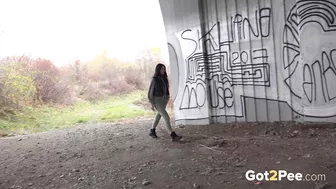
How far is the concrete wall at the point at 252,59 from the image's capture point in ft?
21.9

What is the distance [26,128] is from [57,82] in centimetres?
627

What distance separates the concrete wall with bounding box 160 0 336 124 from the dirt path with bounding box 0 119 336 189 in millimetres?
551

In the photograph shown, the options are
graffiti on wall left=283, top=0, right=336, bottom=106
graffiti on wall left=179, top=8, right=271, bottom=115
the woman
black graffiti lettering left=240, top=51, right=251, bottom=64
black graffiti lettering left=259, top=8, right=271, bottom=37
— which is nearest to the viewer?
graffiti on wall left=283, top=0, right=336, bottom=106

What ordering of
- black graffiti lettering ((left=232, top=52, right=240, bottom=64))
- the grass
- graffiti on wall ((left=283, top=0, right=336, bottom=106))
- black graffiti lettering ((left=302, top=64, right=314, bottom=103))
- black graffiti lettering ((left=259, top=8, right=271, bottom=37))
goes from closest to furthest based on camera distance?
1. graffiti on wall ((left=283, top=0, right=336, bottom=106))
2. black graffiti lettering ((left=302, top=64, right=314, bottom=103))
3. black graffiti lettering ((left=259, top=8, right=271, bottom=37))
4. black graffiti lettering ((left=232, top=52, right=240, bottom=64))
5. the grass

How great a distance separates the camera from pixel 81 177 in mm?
5215

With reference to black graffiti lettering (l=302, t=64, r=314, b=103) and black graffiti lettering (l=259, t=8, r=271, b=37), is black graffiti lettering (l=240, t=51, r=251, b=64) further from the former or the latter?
black graffiti lettering (l=302, t=64, r=314, b=103)

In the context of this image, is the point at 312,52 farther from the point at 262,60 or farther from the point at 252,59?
the point at 252,59

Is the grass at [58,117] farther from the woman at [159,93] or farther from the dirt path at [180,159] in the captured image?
the woman at [159,93]

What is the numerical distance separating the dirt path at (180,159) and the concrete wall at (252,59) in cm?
55

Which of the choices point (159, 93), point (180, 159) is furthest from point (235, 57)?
point (180, 159)

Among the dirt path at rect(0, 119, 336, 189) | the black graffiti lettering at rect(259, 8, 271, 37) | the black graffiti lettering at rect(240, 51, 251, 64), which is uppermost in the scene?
the black graffiti lettering at rect(259, 8, 271, 37)

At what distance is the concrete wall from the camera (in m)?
6.69

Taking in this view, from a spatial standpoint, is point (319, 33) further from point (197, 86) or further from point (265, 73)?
point (197, 86)

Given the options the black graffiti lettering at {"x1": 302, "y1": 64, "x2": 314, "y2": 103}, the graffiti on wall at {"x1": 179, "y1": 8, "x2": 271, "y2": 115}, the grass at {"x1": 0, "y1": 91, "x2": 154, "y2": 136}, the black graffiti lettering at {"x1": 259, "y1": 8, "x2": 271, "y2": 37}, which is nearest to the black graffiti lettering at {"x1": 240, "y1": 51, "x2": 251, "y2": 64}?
the graffiti on wall at {"x1": 179, "y1": 8, "x2": 271, "y2": 115}
